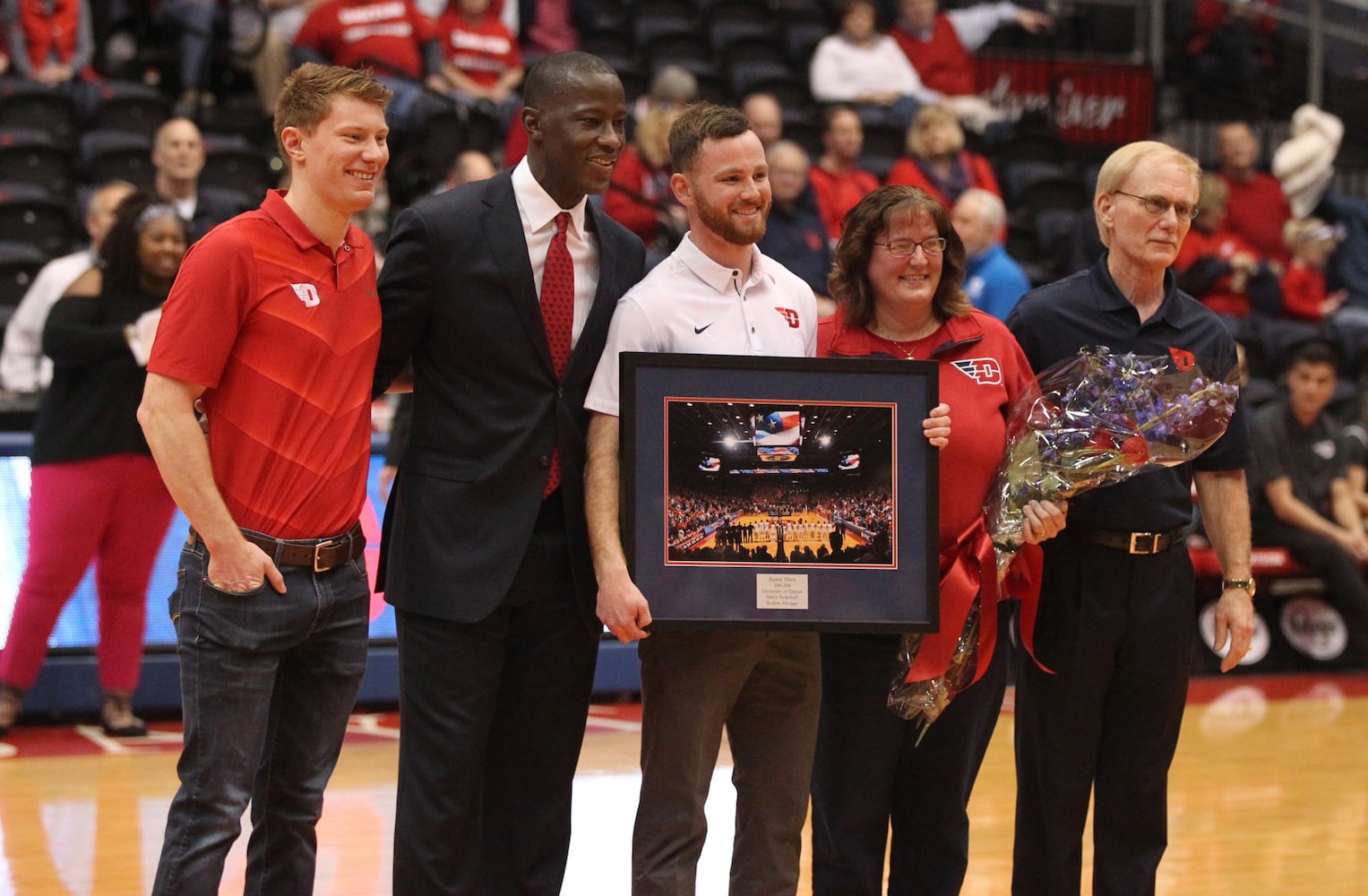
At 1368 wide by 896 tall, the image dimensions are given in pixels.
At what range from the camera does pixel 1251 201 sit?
11203 millimetres

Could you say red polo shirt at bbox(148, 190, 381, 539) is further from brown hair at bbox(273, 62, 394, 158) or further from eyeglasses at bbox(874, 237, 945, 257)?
eyeglasses at bbox(874, 237, 945, 257)

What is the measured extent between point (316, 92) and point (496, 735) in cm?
140

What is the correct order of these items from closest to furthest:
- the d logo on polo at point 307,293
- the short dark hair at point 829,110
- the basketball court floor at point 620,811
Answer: the d logo on polo at point 307,293, the basketball court floor at point 620,811, the short dark hair at point 829,110

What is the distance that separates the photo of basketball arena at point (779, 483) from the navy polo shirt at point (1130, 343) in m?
0.64

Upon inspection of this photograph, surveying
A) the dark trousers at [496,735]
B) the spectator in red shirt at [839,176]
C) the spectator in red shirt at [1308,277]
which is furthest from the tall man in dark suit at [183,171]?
the spectator in red shirt at [1308,277]

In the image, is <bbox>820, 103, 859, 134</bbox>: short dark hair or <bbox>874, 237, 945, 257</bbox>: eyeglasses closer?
<bbox>874, 237, 945, 257</bbox>: eyeglasses

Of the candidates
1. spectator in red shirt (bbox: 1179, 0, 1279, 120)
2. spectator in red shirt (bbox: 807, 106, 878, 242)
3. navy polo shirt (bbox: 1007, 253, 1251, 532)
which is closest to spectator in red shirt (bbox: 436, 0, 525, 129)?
spectator in red shirt (bbox: 807, 106, 878, 242)

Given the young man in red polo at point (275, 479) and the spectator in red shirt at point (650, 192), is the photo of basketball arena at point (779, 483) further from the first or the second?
the spectator in red shirt at point (650, 192)

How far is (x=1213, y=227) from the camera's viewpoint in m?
10.2

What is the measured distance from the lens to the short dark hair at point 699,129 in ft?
11.4

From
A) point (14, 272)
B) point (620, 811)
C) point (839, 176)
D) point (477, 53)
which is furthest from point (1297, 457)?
point (14, 272)

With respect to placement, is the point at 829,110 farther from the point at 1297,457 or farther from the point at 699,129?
the point at 699,129

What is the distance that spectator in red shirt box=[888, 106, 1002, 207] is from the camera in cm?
958

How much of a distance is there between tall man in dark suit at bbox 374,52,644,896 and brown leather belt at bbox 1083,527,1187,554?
1183mm
